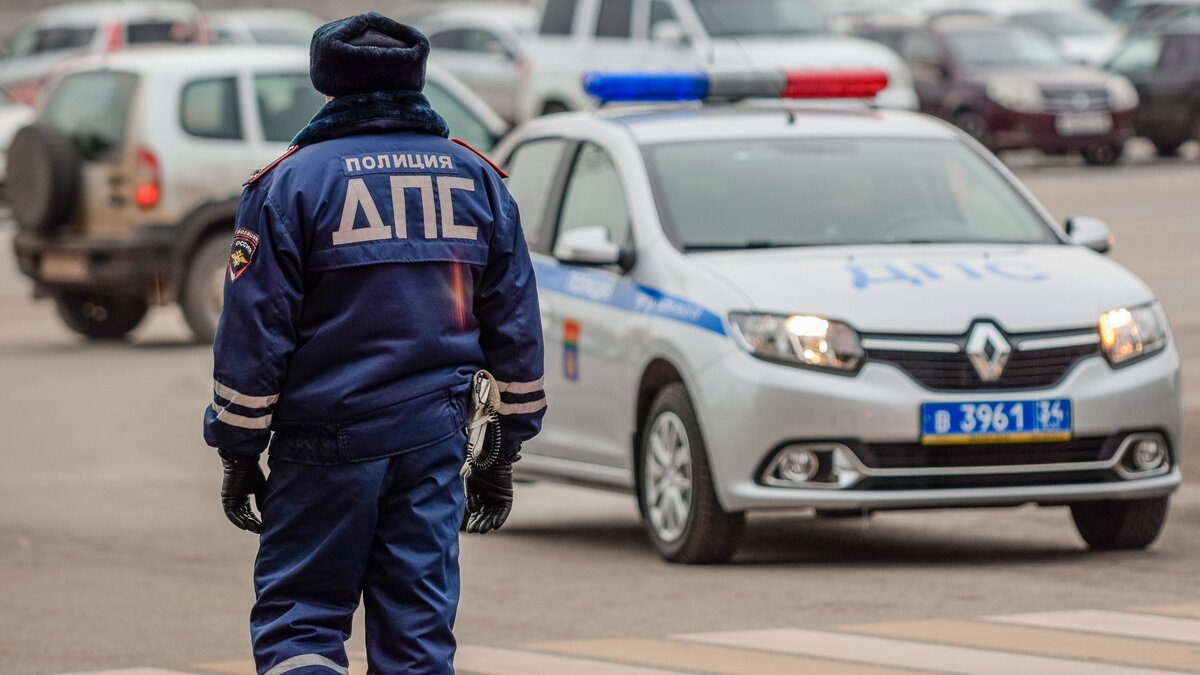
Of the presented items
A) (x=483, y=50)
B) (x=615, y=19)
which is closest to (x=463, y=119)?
(x=615, y=19)

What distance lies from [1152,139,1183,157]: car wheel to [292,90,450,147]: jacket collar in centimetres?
2599

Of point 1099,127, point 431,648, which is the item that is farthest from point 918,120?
point 1099,127

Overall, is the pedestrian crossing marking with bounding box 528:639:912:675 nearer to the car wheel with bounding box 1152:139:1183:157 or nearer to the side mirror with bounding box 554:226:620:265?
the side mirror with bounding box 554:226:620:265

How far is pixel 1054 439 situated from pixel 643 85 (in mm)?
2582

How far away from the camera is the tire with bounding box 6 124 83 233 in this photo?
16.0 metres

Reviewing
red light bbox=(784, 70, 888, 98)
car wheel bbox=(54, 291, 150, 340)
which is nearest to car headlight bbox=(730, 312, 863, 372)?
red light bbox=(784, 70, 888, 98)

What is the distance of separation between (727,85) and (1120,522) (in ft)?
8.58

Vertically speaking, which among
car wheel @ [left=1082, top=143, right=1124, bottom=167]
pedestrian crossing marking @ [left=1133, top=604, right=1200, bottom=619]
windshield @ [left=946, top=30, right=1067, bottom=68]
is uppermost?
pedestrian crossing marking @ [left=1133, top=604, right=1200, bottom=619]

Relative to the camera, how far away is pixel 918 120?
9.89m

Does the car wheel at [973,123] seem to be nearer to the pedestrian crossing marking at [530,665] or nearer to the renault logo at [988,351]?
the renault logo at [988,351]

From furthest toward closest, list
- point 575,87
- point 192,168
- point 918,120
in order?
point 575,87, point 192,168, point 918,120

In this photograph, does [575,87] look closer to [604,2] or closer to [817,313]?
[604,2]

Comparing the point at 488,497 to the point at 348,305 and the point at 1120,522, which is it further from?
the point at 1120,522

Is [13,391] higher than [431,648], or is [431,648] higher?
[431,648]
